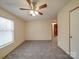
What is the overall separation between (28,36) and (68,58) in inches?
259

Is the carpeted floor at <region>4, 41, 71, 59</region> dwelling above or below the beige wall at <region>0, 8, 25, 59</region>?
below

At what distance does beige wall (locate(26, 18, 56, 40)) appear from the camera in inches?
408

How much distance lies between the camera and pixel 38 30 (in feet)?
34.3

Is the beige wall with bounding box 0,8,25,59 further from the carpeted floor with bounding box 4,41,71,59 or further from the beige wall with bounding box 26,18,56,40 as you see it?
the beige wall with bounding box 26,18,56,40

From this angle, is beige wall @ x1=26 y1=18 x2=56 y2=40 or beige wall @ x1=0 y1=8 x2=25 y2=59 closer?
beige wall @ x1=0 y1=8 x2=25 y2=59

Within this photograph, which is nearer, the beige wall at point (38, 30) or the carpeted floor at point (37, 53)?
the carpeted floor at point (37, 53)

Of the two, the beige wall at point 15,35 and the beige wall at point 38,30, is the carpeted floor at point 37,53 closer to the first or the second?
the beige wall at point 15,35

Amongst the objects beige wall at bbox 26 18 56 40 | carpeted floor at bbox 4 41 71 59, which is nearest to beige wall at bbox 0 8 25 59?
carpeted floor at bbox 4 41 71 59

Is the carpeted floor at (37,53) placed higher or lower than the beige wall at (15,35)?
lower

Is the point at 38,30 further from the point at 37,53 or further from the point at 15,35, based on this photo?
the point at 37,53

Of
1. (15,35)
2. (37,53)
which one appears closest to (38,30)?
(15,35)

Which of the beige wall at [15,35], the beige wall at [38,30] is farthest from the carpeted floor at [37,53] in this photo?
the beige wall at [38,30]

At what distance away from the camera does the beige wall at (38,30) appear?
10.4 metres

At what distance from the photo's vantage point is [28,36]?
10469 mm
